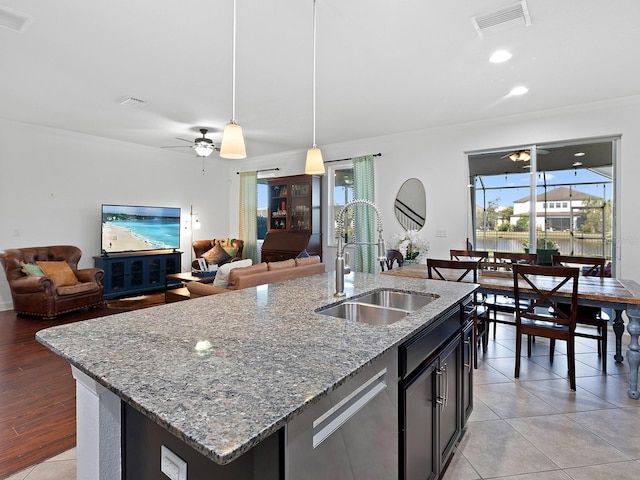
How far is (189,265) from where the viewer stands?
714 centimetres

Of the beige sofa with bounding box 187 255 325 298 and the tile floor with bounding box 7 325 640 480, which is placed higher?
the beige sofa with bounding box 187 255 325 298

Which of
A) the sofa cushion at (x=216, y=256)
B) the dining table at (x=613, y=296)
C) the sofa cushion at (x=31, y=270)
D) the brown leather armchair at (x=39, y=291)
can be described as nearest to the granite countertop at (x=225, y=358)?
the dining table at (x=613, y=296)

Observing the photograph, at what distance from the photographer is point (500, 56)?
9.59 ft

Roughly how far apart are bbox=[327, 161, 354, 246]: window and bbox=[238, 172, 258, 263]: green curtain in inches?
72.8

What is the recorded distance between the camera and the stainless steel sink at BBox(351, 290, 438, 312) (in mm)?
1979

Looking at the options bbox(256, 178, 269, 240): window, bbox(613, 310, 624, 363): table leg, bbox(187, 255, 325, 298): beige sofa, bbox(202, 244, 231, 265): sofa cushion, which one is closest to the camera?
bbox(613, 310, 624, 363): table leg

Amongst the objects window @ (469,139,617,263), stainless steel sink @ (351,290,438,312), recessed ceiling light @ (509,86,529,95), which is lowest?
stainless steel sink @ (351,290,438,312)

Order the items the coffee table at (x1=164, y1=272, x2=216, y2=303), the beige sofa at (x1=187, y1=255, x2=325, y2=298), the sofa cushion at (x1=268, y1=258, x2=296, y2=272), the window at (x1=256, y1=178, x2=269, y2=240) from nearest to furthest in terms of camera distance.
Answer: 1. the beige sofa at (x1=187, y1=255, x2=325, y2=298)
2. the sofa cushion at (x1=268, y1=258, x2=296, y2=272)
3. the coffee table at (x1=164, y1=272, x2=216, y2=303)
4. the window at (x1=256, y1=178, x2=269, y2=240)

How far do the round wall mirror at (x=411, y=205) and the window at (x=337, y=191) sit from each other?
1.04m

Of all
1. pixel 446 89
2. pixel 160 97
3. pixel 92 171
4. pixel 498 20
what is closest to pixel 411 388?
pixel 498 20

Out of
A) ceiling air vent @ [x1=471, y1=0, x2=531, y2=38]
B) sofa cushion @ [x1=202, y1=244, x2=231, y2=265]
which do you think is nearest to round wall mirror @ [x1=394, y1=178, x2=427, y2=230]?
ceiling air vent @ [x1=471, y1=0, x2=531, y2=38]

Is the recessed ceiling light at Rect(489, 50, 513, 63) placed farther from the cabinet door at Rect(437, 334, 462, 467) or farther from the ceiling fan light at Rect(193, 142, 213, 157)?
the ceiling fan light at Rect(193, 142, 213, 157)

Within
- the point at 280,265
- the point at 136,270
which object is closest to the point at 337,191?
the point at 280,265

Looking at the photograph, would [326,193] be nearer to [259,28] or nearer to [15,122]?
[259,28]
